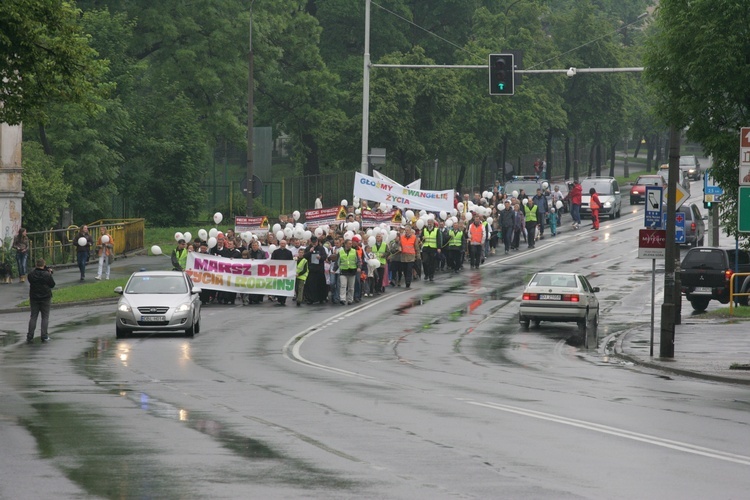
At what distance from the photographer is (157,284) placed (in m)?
28.6

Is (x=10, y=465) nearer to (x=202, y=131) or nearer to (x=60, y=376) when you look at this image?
(x=60, y=376)

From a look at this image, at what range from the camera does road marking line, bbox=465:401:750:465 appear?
13078mm

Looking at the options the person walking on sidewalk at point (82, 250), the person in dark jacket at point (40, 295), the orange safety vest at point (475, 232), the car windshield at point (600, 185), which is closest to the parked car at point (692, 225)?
the orange safety vest at point (475, 232)

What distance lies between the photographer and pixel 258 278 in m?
36.3

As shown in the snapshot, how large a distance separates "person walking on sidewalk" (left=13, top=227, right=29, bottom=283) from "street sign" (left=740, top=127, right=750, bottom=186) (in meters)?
25.0

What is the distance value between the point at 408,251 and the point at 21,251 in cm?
1178

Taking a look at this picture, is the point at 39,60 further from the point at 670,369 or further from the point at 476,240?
the point at 476,240

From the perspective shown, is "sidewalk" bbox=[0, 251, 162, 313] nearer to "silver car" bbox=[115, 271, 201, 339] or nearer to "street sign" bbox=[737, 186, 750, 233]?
"silver car" bbox=[115, 271, 201, 339]

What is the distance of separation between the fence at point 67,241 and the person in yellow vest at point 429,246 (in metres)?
11.3

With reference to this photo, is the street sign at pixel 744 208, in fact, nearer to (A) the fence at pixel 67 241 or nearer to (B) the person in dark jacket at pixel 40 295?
(B) the person in dark jacket at pixel 40 295

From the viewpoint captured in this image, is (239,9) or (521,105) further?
(521,105)

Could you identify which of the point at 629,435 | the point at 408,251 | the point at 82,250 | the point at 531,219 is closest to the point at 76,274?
the point at 82,250

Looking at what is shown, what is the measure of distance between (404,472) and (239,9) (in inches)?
2087

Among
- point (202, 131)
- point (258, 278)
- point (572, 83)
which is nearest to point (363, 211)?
point (258, 278)
